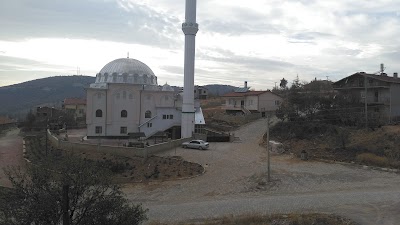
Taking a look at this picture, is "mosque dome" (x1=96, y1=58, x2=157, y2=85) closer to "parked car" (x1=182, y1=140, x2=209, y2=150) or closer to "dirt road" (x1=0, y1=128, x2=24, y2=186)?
"dirt road" (x1=0, y1=128, x2=24, y2=186)

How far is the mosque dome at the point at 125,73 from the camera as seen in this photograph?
5010 cm

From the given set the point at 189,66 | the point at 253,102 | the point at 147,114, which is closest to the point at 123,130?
the point at 147,114

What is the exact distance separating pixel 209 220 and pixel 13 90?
205848mm

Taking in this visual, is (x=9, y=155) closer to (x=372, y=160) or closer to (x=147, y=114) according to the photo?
(x=147, y=114)

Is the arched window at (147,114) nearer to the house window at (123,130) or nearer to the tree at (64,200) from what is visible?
the house window at (123,130)

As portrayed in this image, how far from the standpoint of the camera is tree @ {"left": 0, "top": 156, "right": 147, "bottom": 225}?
11.7m

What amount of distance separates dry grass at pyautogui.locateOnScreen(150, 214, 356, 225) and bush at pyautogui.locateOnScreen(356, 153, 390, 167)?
13.6m

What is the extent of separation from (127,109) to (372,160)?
2987 centimetres

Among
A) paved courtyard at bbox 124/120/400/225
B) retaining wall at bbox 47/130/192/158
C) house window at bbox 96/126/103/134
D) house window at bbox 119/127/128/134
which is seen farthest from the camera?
house window at bbox 119/127/128/134

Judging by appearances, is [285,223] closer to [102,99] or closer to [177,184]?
[177,184]

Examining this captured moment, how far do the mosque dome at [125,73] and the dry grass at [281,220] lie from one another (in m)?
33.7

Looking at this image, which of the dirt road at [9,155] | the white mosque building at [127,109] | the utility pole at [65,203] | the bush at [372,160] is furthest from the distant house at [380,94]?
the utility pole at [65,203]

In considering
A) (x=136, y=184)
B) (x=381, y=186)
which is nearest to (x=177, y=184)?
(x=136, y=184)

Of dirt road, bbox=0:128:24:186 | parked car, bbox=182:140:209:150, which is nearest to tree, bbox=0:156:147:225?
dirt road, bbox=0:128:24:186
